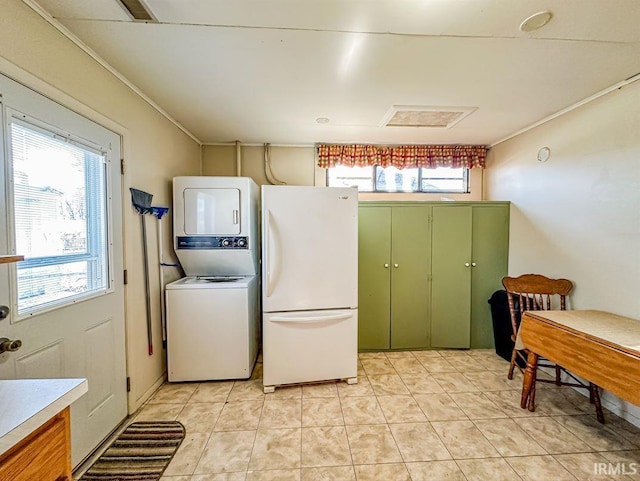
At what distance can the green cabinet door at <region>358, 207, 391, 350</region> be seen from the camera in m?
3.06

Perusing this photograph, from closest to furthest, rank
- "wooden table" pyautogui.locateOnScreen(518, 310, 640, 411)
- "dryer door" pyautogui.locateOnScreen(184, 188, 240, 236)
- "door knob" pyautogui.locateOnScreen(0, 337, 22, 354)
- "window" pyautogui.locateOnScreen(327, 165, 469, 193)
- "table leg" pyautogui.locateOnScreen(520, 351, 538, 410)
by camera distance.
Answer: "door knob" pyautogui.locateOnScreen(0, 337, 22, 354) → "wooden table" pyautogui.locateOnScreen(518, 310, 640, 411) → "table leg" pyautogui.locateOnScreen(520, 351, 538, 410) → "dryer door" pyautogui.locateOnScreen(184, 188, 240, 236) → "window" pyautogui.locateOnScreen(327, 165, 469, 193)

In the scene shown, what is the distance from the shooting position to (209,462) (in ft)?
5.39

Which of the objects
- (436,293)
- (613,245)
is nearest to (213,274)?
(436,293)

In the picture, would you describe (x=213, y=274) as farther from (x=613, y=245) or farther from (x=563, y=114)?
(x=563, y=114)

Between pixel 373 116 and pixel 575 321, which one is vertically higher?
pixel 373 116

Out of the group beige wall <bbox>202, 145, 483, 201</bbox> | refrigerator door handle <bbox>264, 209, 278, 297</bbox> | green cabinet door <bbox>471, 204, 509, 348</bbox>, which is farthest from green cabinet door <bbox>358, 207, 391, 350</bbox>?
refrigerator door handle <bbox>264, 209, 278, 297</bbox>

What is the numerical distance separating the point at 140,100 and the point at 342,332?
2.52 metres

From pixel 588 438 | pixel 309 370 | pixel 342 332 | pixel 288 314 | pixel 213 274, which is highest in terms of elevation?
pixel 213 274

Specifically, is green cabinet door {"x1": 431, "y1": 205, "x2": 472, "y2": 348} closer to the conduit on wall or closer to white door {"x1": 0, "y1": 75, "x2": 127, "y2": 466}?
the conduit on wall

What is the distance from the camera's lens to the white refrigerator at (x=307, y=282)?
2318 mm

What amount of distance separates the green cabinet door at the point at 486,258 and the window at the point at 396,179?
679mm

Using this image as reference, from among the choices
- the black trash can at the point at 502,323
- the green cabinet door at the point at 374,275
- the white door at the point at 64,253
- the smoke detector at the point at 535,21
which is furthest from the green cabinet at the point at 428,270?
the white door at the point at 64,253

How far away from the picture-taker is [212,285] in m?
2.44

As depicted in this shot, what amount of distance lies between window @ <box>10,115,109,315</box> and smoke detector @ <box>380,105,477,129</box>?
2.30m
